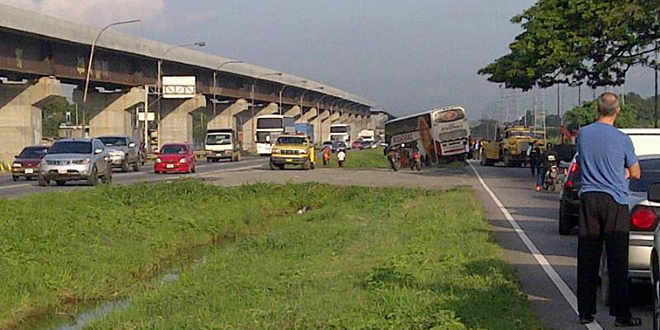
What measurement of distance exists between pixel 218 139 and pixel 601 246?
62605 mm

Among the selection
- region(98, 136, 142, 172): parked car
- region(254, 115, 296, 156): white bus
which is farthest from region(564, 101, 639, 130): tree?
region(98, 136, 142, 172): parked car

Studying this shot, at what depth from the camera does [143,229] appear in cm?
2150

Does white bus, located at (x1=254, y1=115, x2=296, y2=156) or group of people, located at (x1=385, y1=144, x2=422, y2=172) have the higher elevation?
white bus, located at (x1=254, y1=115, x2=296, y2=156)

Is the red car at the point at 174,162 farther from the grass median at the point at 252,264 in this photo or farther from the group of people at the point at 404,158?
the grass median at the point at 252,264

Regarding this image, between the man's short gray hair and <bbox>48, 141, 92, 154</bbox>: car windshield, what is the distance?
90.7 feet

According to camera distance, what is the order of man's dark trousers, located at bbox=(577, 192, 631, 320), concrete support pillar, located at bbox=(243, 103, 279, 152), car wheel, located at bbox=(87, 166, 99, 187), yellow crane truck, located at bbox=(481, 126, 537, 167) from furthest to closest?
concrete support pillar, located at bbox=(243, 103, 279, 152) < yellow crane truck, located at bbox=(481, 126, 537, 167) < car wheel, located at bbox=(87, 166, 99, 187) < man's dark trousers, located at bbox=(577, 192, 631, 320)

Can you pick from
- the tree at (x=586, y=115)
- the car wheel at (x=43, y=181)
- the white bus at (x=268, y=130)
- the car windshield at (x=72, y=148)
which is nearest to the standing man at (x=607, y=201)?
the car windshield at (x=72, y=148)

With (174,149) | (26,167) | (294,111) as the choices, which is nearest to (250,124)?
(294,111)

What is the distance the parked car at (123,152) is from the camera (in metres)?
50.6

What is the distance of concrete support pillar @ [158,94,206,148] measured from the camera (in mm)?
89812

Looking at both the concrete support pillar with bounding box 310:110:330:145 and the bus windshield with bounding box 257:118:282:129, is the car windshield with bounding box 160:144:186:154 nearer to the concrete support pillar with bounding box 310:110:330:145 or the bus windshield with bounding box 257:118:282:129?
the bus windshield with bounding box 257:118:282:129

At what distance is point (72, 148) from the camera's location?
34906 mm

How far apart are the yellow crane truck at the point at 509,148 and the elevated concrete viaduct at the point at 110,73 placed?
86.5 feet

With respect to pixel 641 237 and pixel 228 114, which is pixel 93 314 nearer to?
pixel 641 237
